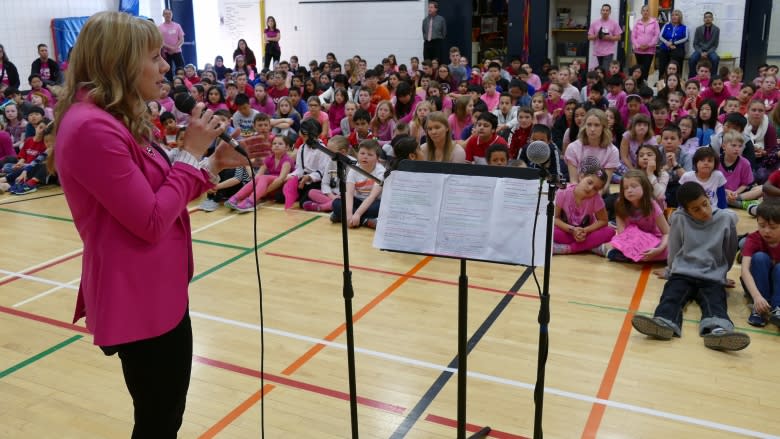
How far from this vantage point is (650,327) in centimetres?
390

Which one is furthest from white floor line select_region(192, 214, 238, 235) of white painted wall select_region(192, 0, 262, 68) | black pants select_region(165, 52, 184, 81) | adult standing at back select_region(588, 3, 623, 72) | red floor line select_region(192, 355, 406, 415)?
white painted wall select_region(192, 0, 262, 68)

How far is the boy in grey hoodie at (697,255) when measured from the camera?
13.7 ft

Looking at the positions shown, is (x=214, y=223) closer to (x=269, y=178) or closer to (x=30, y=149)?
(x=269, y=178)

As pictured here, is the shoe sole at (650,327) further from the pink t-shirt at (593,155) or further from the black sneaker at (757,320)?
the pink t-shirt at (593,155)

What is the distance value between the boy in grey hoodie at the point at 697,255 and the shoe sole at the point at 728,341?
0.29 meters

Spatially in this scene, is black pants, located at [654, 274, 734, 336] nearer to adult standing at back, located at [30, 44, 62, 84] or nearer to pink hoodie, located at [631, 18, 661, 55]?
pink hoodie, located at [631, 18, 661, 55]

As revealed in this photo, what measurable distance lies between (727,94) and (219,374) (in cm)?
830

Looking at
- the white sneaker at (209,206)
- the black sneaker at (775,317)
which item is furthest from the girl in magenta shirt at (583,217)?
the white sneaker at (209,206)

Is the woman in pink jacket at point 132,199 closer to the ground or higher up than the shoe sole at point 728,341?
higher up

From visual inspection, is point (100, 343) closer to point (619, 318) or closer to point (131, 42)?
point (131, 42)

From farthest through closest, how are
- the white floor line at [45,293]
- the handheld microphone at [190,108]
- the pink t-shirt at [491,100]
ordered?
1. the pink t-shirt at [491,100]
2. the white floor line at [45,293]
3. the handheld microphone at [190,108]

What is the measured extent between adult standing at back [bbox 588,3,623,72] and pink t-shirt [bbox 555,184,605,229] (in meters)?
7.35

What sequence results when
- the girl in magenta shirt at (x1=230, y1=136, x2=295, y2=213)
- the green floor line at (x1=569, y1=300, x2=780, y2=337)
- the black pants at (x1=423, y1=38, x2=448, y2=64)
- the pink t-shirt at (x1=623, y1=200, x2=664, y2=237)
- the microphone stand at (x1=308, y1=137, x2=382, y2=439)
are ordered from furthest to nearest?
the black pants at (x1=423, y1=38, x2=448, y2=64) → the girl in magenta shirt at (x1=230, y1=136, x2=295, y2=213) → the pink t-shirt at (x1=623, y1=200, x2=664, y2=237) → the green floor line at (x1=569, y1=300, x2=780, y2=337) → the microphone stand at (x1=308, y1=137, x2=382, y2=439)

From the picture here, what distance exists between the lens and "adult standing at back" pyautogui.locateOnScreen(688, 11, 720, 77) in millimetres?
11680
